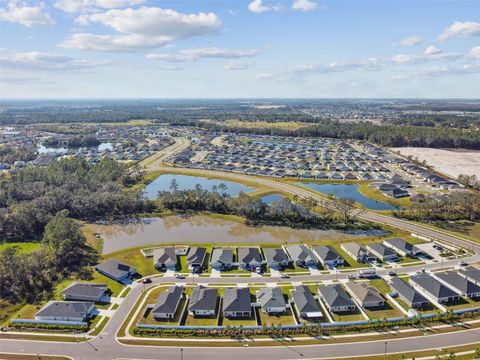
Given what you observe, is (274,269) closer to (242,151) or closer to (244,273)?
(244,273)

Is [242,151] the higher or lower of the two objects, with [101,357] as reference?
higher

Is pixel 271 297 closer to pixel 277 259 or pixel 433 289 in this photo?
pixel 277 259

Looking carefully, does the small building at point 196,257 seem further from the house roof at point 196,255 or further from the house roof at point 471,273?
the house roof at point 471,273

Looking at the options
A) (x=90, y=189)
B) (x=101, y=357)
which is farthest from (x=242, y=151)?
(x=101, y=357)

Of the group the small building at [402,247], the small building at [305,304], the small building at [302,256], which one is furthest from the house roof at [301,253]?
the small building at [402,247]

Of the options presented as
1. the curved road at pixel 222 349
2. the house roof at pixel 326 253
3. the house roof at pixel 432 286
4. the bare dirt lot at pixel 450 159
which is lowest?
the curved road at pixel 222 349

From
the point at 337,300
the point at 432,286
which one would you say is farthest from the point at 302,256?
the point at 432,286
